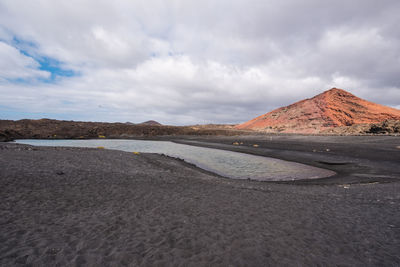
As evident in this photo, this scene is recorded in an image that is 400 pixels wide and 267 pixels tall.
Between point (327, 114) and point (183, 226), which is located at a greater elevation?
point (327, 114)

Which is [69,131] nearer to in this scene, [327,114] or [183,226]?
[183,226]

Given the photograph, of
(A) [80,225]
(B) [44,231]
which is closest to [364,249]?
(A) [80,225]

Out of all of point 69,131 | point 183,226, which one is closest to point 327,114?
point 183,226

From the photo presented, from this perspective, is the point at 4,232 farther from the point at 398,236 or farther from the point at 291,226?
the point at 398,236

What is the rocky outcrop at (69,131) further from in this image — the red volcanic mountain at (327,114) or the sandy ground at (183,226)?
the sandy ground at (183,226)

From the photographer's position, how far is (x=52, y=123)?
5400cm

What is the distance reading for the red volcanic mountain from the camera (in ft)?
145

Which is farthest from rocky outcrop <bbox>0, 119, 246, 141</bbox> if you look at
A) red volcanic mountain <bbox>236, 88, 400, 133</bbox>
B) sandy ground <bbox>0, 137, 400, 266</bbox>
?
sandy ground <bbox>0, 137, 400, 266</bbox>

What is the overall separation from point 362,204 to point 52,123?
69.5 meters

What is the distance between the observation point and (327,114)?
49781 millimetres

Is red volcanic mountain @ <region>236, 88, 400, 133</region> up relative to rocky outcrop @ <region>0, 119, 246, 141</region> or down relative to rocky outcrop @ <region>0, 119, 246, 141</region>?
up

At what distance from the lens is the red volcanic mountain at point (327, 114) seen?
44.1 m

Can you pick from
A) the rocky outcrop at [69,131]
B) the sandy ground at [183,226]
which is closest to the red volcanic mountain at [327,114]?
the rocky outcrop at [69,131]

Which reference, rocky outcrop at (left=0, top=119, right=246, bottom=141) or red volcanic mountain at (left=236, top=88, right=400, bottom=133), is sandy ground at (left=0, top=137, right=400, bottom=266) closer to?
rocky outcrop at (left=0, top=119, right=246, bottom=141)
